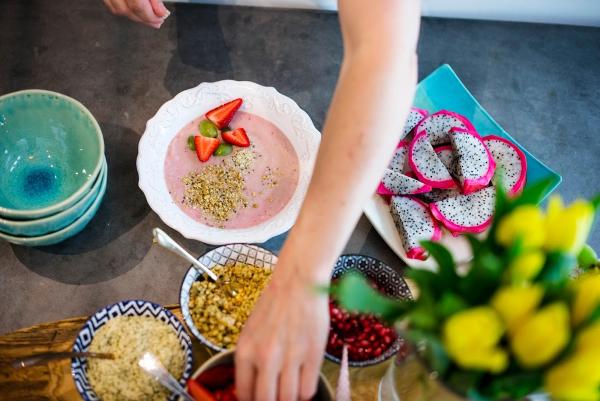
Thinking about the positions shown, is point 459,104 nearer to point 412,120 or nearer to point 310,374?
point 412,120

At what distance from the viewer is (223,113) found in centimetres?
147

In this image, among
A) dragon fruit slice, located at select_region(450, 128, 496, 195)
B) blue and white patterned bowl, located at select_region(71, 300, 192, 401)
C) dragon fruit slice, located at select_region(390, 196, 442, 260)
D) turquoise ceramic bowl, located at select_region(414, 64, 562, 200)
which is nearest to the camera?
blue and white patterned bowl, located at select_region(71, 300, 192, 401)

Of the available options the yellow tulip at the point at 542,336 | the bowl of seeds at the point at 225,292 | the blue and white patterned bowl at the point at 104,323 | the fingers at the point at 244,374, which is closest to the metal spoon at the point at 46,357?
the blue and white patterned bowl at the point at 104,323

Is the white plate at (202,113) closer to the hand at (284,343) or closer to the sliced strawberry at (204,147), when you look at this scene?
the sliced strawberry at (204,147)

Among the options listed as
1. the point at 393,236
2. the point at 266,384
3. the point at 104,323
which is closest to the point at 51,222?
the point at 104,323

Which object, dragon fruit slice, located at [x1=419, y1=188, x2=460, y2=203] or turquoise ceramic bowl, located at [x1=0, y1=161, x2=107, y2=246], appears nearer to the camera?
turquoise ceramic bowl, located at [x1=0, y1=161, x2=107, y2=246]

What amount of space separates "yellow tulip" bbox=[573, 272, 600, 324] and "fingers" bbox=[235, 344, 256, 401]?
442 millimetres

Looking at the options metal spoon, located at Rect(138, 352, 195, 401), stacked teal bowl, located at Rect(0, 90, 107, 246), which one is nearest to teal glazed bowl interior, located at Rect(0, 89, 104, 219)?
stacked teal bowl, located at Rect(0, 90, 107, 246)

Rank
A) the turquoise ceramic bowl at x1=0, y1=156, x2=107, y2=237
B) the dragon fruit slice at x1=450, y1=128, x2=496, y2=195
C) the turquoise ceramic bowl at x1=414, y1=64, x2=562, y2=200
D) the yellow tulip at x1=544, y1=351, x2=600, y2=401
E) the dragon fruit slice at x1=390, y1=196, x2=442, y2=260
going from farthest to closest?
the turquoise ceramic bowl at x1=414, y1=64, x2=562, y2=200 → the dragon fruit slice at x1=450, y1=128, x2=496, y2=195 → the dragon fruit slice at x1=390, y1=196, x2=442, y2=260 → the turquoise ceramic bowl at x1=0, y1=156, x2=107, y2=237 → the yellow tulip at x1=544, y1=351, x2=600, y2=401

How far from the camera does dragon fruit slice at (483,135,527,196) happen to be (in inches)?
56.1

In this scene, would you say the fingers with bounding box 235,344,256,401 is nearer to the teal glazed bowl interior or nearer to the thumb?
the teal glazed bowl interior

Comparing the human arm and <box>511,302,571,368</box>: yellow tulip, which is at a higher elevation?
<box>511,302,571,368</box>: yellow tulip

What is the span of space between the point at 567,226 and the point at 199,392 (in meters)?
0.59

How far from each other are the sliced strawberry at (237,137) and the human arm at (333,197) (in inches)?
17.9
